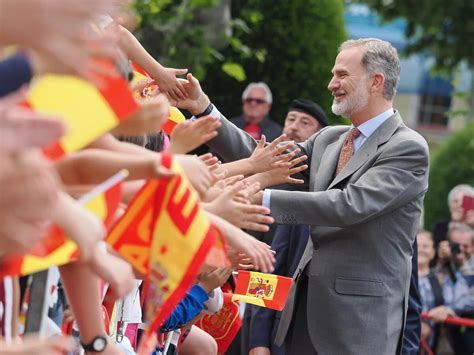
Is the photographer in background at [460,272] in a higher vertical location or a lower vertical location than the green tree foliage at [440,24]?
lower

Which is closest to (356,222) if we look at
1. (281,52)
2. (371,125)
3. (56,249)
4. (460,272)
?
(371,125)

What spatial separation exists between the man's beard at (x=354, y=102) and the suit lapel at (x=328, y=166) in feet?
0.49

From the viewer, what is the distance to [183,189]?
332 centimetres

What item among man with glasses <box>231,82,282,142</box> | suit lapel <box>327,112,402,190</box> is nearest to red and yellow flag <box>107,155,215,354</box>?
suit lapel <box>327,112,402,190</box>

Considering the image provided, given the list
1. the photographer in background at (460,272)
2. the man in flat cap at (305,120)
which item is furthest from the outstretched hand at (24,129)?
the photographer in background at (460,272)

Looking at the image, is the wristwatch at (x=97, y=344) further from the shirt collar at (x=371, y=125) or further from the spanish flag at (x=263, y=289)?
the shirt collar at (x=371, y=125)

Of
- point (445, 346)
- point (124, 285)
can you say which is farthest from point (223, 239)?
point (445, 346)

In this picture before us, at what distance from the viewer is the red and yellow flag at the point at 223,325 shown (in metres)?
6.65

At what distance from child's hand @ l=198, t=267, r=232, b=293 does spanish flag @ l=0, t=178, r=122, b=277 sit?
7.84 feet

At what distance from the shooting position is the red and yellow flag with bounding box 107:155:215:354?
3.31 meters

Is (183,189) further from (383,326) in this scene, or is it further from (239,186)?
(383,326)

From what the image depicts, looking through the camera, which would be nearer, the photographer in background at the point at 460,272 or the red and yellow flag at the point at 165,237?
the red and yellow flag at the point at 165,237

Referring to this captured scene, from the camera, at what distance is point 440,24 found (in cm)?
2231

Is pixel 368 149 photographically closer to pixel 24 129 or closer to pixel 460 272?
pixel 24 129
